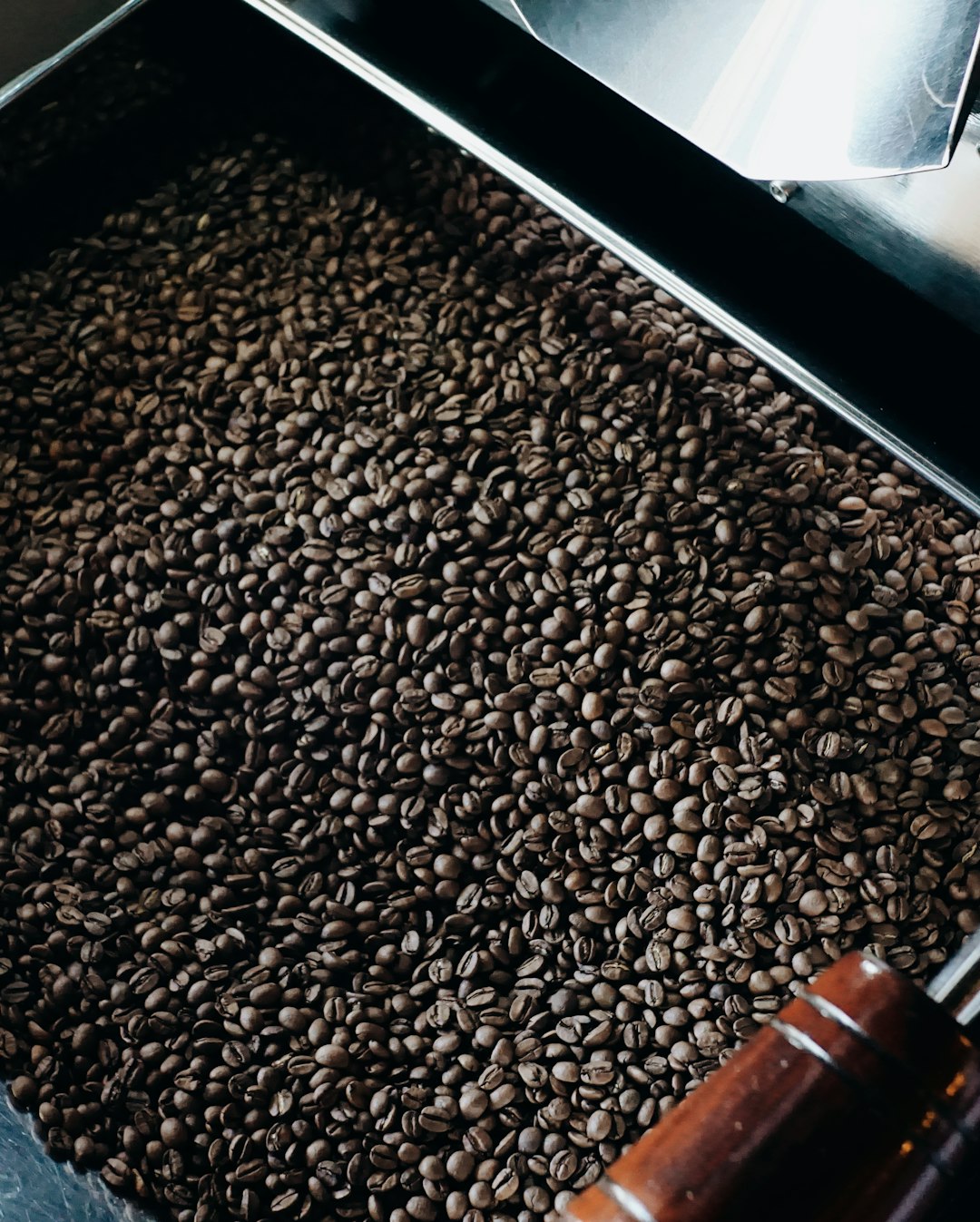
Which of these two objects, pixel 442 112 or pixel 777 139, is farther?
pixel 442 112

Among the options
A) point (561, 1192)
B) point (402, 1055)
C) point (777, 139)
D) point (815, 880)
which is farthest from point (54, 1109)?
point (777, 139)

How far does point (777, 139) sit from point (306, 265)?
0.85m

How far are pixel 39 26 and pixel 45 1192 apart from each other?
153 cm

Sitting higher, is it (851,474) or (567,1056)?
(851,474)

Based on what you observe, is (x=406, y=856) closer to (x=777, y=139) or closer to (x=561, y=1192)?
(x=561, y=1192)

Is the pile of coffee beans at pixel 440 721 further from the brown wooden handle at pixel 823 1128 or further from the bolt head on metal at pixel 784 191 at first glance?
the brown wooden handle at pixel 823 1128

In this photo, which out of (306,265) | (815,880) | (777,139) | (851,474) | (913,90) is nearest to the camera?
(913,90)

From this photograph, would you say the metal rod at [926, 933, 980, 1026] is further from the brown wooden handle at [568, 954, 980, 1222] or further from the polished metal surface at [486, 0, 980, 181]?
the polished metal surface at [486, 0, 980, 181]

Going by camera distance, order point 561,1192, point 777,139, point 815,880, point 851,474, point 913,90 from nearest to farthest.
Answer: point 913,90, point 777,139, point 561,1192, point 815,880, point 851,474

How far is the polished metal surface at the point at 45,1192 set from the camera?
3.27ft

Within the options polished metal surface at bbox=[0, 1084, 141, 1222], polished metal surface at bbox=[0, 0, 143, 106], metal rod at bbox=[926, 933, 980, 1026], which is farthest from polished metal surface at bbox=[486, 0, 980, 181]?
polished metal surface at bbox=[0, 1084, 141, 1222]

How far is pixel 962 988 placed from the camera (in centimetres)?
80

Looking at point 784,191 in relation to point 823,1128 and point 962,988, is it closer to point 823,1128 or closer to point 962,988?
point 962,988

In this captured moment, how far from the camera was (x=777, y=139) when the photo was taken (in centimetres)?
81
